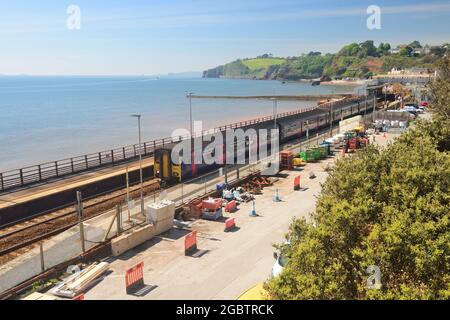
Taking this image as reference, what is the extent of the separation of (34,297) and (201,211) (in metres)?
10.7

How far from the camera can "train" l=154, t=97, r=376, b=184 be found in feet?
101

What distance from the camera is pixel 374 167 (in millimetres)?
12469

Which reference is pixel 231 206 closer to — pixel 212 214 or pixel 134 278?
pixel 212 214

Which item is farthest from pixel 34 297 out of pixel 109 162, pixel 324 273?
pixel 109 162

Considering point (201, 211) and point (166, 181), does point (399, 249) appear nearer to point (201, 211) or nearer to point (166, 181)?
point (201, 211)

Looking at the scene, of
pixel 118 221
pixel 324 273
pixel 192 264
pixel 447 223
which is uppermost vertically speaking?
pixel 447 223

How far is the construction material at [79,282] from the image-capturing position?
14.3 metres

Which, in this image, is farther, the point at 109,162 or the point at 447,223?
the point at 109,162

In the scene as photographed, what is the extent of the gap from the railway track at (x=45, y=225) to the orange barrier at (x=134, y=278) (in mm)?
7319

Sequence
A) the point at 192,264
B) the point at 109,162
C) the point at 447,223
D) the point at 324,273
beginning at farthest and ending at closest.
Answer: the point at 109,162 → the point at 192,264 → the point at 447,223 → the point at 324,273

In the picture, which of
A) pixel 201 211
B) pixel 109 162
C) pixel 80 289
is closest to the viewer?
pixel 80 289

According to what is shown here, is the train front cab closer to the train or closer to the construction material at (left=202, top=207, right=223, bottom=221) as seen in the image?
the train

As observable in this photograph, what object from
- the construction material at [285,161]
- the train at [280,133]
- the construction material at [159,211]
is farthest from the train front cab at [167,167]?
the construction material at [159,211]

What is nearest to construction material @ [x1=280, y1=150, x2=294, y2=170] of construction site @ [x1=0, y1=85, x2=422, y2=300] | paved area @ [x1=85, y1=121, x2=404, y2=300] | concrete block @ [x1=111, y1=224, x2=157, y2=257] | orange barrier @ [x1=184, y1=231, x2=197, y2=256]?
construction site @ [x1=0, y1=85, x2=422, y2=300]
